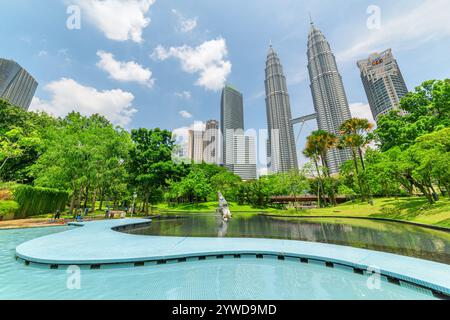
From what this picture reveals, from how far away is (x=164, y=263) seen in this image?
5.88 meters

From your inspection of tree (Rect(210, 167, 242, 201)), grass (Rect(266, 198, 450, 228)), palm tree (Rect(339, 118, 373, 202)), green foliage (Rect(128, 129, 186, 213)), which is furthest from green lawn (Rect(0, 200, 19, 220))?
palm tree (Rect(339, 118, 373, 202))

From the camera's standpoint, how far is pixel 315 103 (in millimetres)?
97000

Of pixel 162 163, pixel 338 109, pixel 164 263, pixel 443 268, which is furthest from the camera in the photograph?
pixel 338 109

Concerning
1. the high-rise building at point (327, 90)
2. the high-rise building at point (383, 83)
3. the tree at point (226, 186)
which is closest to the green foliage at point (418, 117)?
the high-rise building at point (383, 83)

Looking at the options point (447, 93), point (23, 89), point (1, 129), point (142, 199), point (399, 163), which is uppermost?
point (23, 89)

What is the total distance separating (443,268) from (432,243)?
473 centimetres

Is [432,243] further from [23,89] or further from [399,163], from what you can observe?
[23,89]

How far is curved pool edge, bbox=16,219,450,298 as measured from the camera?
13.9 ft

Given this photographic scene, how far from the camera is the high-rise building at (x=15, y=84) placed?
54553mm

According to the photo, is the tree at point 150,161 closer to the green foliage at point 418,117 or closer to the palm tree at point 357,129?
the palm tree at point 357,129

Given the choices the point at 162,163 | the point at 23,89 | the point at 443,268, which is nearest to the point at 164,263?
the point at 443,268

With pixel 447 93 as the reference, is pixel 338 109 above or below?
above

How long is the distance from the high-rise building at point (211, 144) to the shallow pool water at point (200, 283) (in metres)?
93.4

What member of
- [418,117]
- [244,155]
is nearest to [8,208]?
Result: [418,117]
